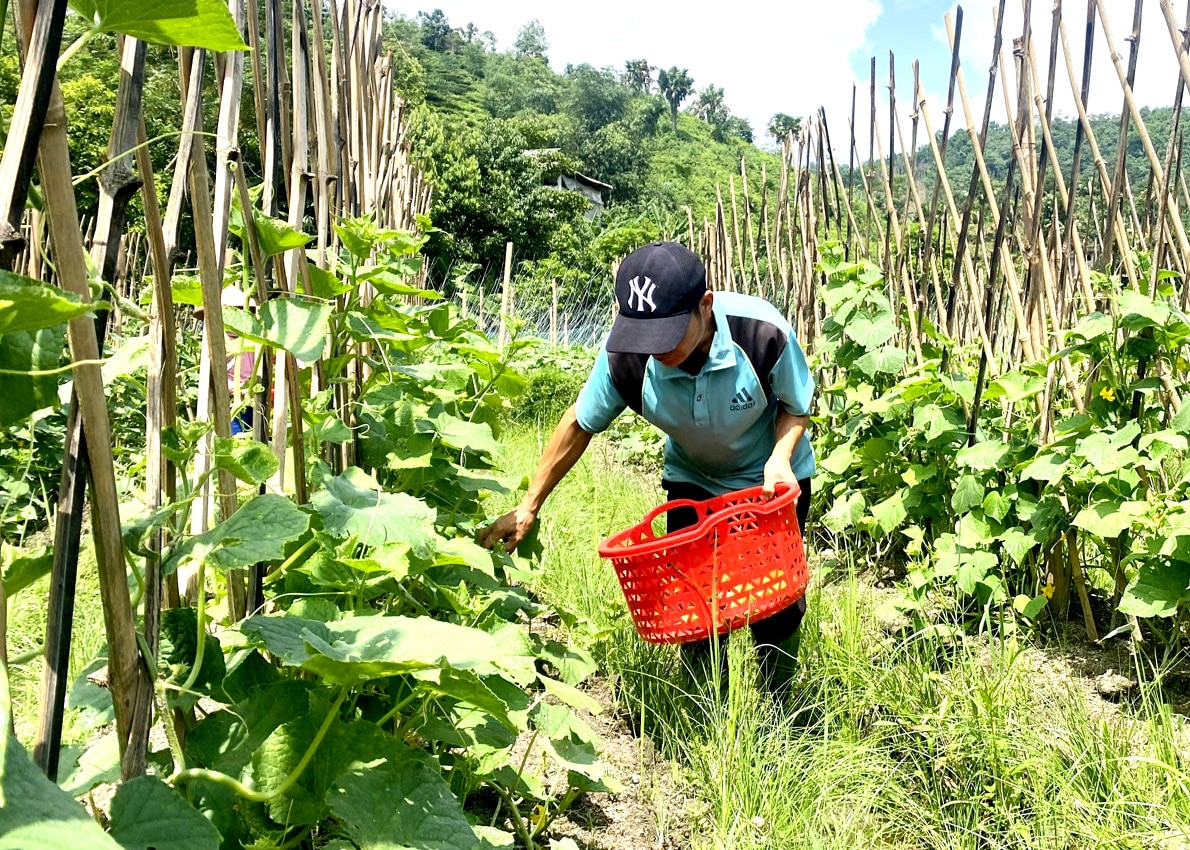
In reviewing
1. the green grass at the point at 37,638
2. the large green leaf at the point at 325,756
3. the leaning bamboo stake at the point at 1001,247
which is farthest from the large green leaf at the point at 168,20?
the leaning bamboo stake at the point at 1001,247

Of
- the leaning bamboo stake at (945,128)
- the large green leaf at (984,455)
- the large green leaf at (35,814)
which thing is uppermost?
the leaning bamboo stake at (945,128)

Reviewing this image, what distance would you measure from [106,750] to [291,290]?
0.73 m

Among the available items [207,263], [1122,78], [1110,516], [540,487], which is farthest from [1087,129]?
[207,263]

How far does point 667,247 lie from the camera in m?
2.07

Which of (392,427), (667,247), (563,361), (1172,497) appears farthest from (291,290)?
(563,361)

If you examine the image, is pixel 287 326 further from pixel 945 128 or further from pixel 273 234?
pixel 945 128

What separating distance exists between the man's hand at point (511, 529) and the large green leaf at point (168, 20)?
4.87 feet

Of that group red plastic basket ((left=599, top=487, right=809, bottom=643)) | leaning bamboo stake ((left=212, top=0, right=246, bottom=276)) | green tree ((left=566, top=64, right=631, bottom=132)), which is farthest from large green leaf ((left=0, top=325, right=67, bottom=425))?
green tree ((left=566, top=64, right=631, bottom=132))

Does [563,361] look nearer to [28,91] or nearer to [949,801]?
[949,801]

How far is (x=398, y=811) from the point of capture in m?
1.08

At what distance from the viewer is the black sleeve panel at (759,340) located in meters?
2.26

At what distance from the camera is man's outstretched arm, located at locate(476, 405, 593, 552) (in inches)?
80.5

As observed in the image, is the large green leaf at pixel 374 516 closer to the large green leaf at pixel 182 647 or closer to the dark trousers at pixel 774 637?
the large green leaf at pixel 182 647

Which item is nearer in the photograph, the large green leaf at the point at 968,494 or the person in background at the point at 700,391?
the person in background at the point at 700,391
